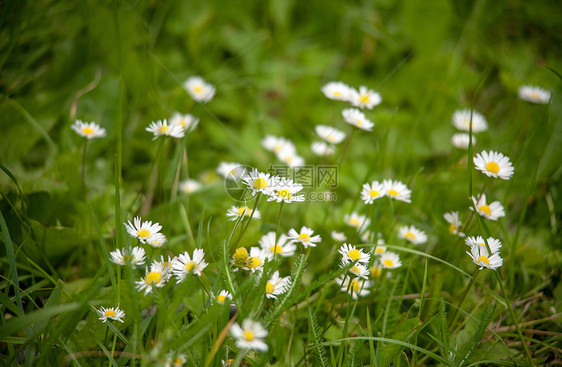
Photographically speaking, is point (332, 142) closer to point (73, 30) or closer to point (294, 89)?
point (294, 89)

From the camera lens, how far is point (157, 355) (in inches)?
28.0

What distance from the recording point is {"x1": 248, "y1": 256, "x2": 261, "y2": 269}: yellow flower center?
96 cm

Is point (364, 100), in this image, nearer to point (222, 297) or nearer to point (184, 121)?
point (184, 121)

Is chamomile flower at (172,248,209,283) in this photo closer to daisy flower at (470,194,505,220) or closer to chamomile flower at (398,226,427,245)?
chamomile flower at (398,226,427,245)

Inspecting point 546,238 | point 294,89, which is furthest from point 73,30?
point 546,238

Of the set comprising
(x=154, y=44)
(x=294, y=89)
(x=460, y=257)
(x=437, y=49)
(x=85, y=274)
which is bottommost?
(x=85, y=274)

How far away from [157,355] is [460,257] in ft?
3.29

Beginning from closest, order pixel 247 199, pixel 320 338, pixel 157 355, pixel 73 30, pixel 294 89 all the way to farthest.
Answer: pixel 157 355 → pixel 320 338 → pixel 247 199 → pixel 73 30 → pixel 294 89

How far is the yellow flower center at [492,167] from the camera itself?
→ 112 cm

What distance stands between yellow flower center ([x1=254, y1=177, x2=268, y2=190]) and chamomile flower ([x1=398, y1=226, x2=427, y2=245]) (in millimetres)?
581

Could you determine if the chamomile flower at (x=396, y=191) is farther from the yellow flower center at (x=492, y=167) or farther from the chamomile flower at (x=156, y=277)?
the chamomile flower at (x=156, y=277)

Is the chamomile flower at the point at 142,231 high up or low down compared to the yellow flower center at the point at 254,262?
up

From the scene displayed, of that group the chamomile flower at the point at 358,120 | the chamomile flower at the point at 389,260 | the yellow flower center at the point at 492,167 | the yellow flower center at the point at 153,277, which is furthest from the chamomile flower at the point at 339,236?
the yellow flower center at the point at 153,277

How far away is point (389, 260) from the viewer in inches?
45.2
